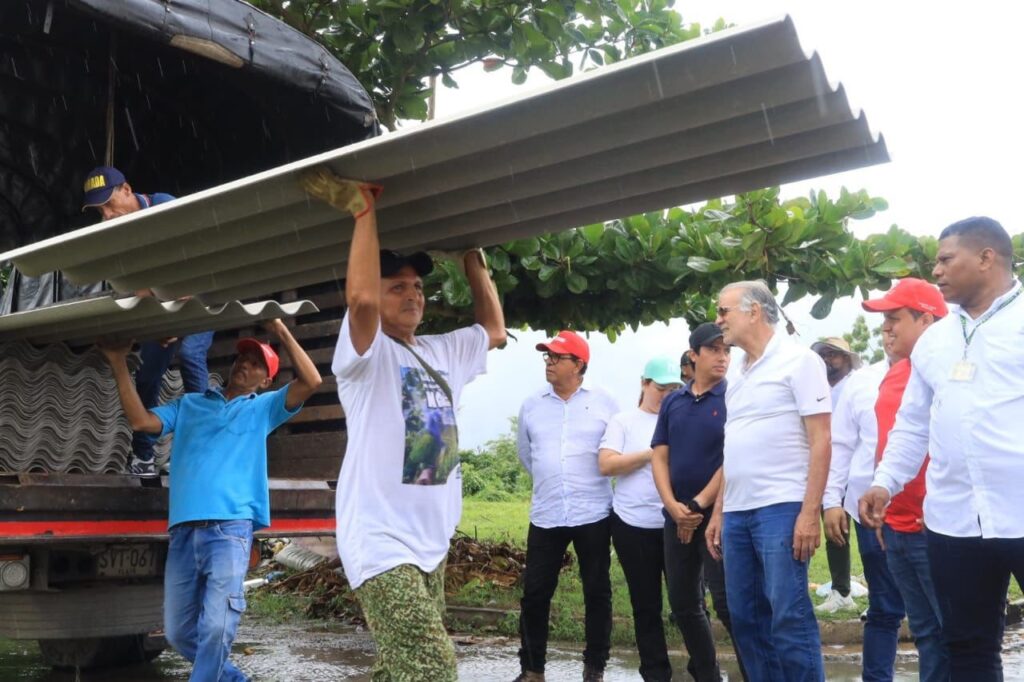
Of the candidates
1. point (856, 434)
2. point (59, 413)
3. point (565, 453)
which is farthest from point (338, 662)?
point (856, 434)

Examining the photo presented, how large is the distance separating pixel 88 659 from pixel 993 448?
212 inches

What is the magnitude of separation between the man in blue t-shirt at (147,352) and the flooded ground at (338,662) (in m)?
1.44

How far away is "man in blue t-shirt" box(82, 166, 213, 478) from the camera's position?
5812 mm

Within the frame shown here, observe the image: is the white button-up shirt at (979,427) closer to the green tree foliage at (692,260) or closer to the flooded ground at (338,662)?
the flooded ground at (338,662)

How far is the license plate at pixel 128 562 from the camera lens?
537cm

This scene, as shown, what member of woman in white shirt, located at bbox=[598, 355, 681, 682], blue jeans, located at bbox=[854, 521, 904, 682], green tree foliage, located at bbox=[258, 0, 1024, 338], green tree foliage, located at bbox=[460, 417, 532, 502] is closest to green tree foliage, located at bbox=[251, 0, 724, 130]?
green tree foliage, located at bbox=[258, 0, 1024, 338]

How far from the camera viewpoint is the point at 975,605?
373 cm

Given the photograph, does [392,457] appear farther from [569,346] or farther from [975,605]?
[569,346]

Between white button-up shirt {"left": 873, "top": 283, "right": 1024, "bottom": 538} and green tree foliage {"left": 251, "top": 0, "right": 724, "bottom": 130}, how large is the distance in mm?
5302

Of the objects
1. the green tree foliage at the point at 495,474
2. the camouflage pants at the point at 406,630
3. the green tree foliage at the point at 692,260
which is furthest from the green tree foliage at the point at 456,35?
the green tree foliage at the point at 495,474

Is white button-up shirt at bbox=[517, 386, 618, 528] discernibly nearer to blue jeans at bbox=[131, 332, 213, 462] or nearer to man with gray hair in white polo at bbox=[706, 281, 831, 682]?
man with gray hair in white polo at bbox=[706, 281, 831, 682]

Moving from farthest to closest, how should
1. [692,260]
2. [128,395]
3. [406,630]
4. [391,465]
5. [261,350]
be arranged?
[692,260] < [261,350] < [128,395] < [391,465] < [406,630]

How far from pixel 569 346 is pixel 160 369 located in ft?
8.00

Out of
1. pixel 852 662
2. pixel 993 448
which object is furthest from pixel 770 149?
pixel 852 662
